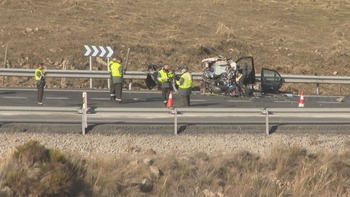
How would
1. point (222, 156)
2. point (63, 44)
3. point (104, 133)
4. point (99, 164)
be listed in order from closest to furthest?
point (99, 164) → point (222, 156) → point (104, 133) → point (63, 44)

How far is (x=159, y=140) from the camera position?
14.3m

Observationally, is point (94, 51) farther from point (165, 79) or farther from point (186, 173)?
point (186, 173)

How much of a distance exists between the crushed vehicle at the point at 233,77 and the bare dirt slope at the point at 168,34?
22.7 ft

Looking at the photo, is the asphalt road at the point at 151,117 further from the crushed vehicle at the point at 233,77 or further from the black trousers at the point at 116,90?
the crushed vehicle at the point at 233,77

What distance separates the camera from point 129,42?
3222 centimetres

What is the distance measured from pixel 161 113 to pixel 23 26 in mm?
20738

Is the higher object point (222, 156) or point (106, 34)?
point (106, 34)

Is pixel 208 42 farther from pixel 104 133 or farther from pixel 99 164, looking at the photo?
pixel 99 164

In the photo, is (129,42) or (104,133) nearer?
(104,133)

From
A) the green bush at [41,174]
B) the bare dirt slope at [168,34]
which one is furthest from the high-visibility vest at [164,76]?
the bare dirt slope at [168,34]

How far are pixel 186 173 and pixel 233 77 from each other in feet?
35.9

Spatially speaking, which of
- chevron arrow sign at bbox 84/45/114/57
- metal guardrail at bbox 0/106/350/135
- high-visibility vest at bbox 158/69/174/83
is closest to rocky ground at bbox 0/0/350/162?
metal guardrail at bbox 0/106/350/135

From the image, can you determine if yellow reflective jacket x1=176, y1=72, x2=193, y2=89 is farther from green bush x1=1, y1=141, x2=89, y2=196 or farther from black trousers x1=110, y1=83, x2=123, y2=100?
green bush x1=1, y1=141, x2=89, y2=196

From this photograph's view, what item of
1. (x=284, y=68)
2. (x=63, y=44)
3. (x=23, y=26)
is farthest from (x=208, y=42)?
(x=23, y=26)
